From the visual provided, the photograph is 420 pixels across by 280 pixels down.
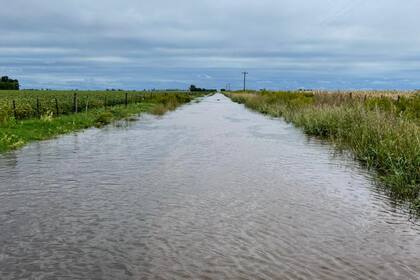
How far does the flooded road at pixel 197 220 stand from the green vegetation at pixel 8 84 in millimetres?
126769

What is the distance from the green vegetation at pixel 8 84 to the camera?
133 m

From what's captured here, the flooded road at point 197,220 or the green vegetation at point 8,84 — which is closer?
the flooded road at point 197,220

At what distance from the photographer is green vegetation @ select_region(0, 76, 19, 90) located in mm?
133038

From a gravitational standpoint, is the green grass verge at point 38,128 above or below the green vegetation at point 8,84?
below

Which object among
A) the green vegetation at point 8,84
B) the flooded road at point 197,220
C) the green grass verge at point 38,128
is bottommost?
the flooded road at point 197,220

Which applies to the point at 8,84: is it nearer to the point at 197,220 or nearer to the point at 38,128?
the point at 38,128

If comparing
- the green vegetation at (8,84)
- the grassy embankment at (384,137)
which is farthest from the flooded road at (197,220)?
the green vegetation at (8,84)

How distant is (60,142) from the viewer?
20969 mm

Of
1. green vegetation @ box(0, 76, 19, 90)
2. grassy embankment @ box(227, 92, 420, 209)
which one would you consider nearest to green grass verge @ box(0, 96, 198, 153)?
grassy embankment @ box(227, 92, 420, 209)

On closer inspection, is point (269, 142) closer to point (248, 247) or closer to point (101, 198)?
point (101, 198)

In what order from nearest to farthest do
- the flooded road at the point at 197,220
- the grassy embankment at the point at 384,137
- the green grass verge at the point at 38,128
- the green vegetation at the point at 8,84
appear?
the flooded road at the point at 197,220 < the grassy embankment at the point at 384,137 < the green grass verge at the point at 38,128 < the green vegetation at the point at 8,84

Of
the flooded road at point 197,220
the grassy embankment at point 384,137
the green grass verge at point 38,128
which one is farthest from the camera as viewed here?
the green grass verge at point 38,128

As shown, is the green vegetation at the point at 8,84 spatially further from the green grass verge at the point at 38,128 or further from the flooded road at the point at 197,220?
the flooded road at the point at 197,220

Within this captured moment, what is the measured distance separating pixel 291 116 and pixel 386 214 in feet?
87.6
